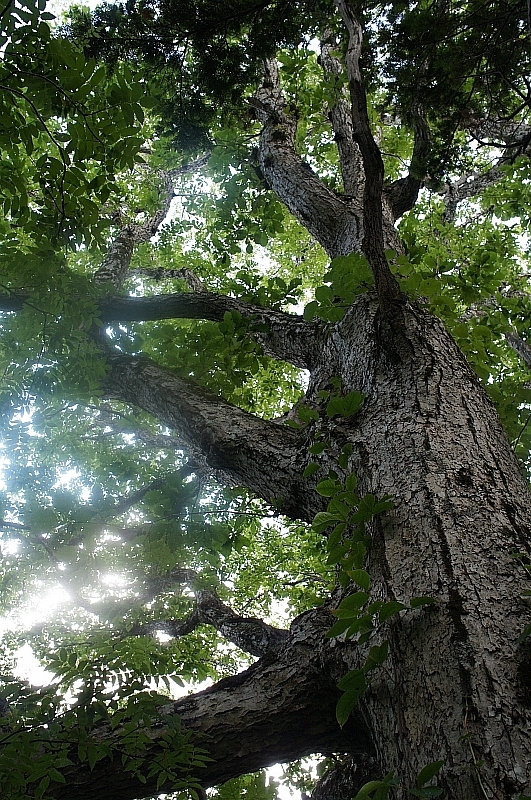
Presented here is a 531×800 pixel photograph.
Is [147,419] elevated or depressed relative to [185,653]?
elevated

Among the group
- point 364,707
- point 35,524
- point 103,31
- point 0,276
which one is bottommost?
point 364,707

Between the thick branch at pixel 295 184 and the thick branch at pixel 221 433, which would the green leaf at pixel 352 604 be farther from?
the thick branch at pixel 295 184

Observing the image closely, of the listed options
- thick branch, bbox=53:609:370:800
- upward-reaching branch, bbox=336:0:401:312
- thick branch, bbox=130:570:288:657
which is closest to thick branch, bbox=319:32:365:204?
upward-reaching branch, bbox=336:0:401:312

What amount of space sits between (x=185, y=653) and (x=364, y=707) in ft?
16.0

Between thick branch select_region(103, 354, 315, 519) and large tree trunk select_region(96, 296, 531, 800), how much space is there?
1cm

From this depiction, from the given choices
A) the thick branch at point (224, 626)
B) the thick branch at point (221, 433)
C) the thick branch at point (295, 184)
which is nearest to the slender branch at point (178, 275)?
the thick branch at point (295, 184)

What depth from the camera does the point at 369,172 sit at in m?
2.08

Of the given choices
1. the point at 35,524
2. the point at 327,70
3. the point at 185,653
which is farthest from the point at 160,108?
the point at 185,653

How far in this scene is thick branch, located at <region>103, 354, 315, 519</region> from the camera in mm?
2684

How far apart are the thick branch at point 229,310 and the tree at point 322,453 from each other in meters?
0.02

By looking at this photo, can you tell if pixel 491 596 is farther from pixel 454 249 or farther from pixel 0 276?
pixel 454 249

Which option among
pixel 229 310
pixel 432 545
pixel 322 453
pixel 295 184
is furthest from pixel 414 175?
pixel 432 545

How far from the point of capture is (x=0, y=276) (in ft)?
9.04

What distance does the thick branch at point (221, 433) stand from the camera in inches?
106
